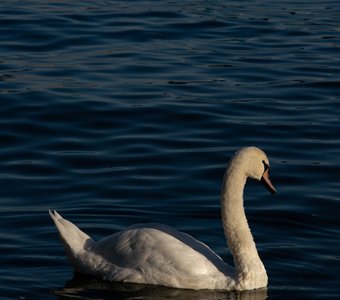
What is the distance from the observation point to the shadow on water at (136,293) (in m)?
9.96

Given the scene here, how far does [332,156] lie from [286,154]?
0.53 m

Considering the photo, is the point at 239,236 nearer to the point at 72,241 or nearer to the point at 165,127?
the point at 72,241

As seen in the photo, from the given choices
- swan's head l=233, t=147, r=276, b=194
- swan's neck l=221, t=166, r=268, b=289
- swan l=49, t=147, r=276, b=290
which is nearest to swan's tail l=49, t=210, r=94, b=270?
swan l=49, t=147, r=276, b=290

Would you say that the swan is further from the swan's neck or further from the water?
the water

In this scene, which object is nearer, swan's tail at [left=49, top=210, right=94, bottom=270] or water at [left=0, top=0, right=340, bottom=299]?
swan's tail at [left=49, top=210, right=94, bottom=270]

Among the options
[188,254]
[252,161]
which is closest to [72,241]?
[188,254]

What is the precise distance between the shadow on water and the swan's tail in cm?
23

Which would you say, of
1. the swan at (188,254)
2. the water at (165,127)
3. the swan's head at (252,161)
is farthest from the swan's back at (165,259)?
the swan's head at (252,161)

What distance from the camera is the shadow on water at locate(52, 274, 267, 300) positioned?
32.7 feet

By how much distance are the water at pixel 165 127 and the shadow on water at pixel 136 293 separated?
2cm

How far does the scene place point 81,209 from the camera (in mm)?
12172

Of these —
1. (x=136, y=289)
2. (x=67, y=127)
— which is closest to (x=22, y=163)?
(x=67, y=127)

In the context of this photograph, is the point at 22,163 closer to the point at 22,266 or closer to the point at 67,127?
the point at 67,127

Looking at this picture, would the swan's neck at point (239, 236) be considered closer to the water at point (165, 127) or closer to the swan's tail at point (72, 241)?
the water at point (165, 127)
